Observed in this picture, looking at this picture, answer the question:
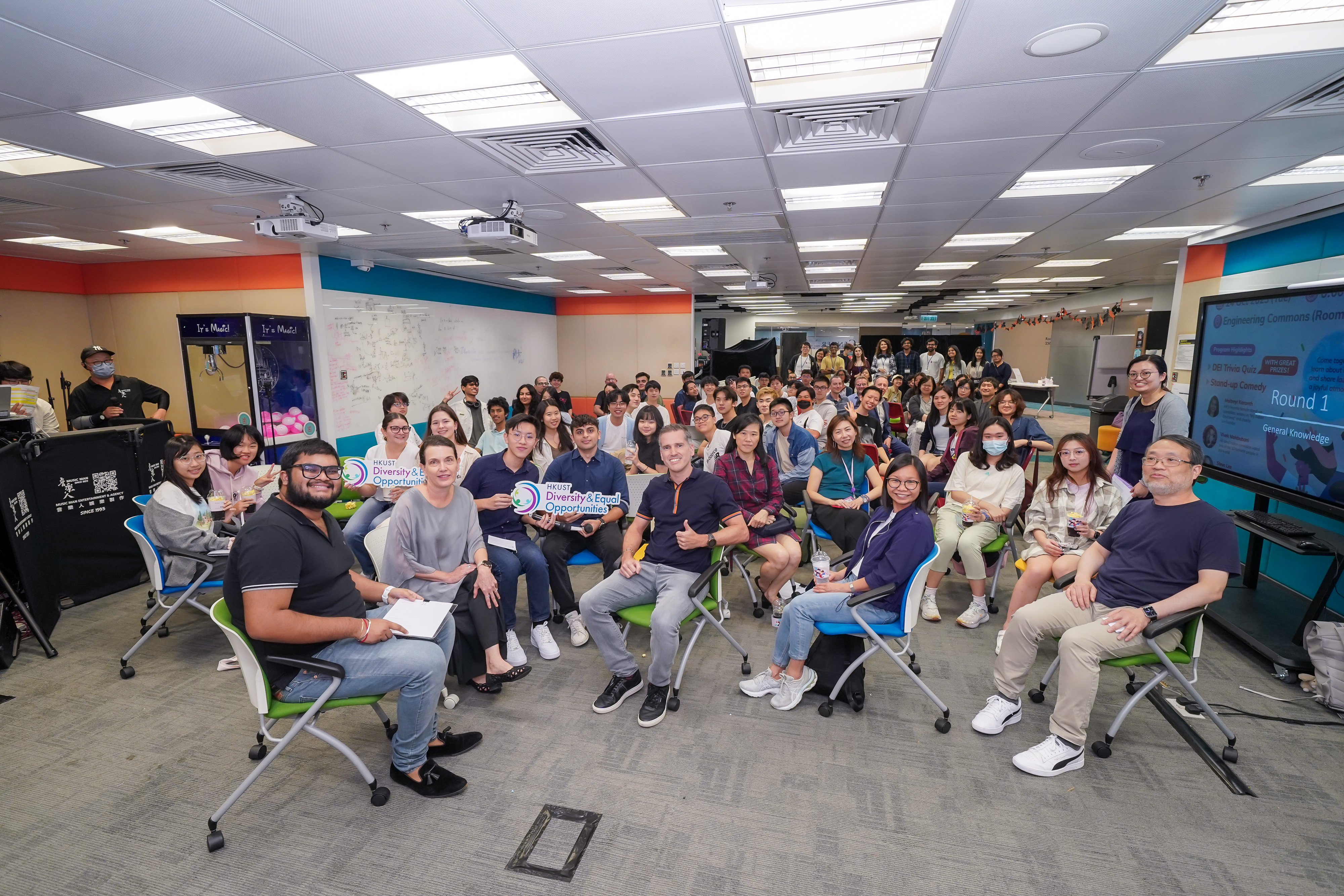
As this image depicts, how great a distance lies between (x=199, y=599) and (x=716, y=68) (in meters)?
5.29

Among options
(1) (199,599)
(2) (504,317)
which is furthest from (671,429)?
(2) (504,317)

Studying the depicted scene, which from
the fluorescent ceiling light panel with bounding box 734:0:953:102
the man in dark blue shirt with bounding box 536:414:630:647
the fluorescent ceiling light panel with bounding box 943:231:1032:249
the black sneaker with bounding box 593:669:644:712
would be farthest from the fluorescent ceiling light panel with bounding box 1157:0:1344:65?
the fluorescent ceiling light panel with bounding box 943:231:1032:249

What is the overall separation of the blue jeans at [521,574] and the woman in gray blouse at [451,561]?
1.18 feet

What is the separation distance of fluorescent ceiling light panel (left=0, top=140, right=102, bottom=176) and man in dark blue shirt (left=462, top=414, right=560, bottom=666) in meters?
3.58

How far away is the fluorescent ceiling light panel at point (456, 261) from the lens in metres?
8.21

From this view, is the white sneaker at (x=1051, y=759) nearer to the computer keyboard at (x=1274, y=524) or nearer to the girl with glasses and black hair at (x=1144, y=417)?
the girl with glasses and black hair at (x=1144, y=417)

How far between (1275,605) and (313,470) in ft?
20.1

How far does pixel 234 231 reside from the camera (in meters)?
6.25

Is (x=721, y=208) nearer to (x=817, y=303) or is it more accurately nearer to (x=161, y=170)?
(x=161, y=170)

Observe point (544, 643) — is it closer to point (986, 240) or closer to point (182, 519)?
point (182, 519)

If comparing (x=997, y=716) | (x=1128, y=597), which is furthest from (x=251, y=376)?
(x=1128, y=597)

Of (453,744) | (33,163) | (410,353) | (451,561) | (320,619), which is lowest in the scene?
(453,744)

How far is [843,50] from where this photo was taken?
2.63 m

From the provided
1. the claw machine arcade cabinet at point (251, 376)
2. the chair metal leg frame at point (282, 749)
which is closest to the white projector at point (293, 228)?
the claw machine arcade cabinet at point (251, 376)
